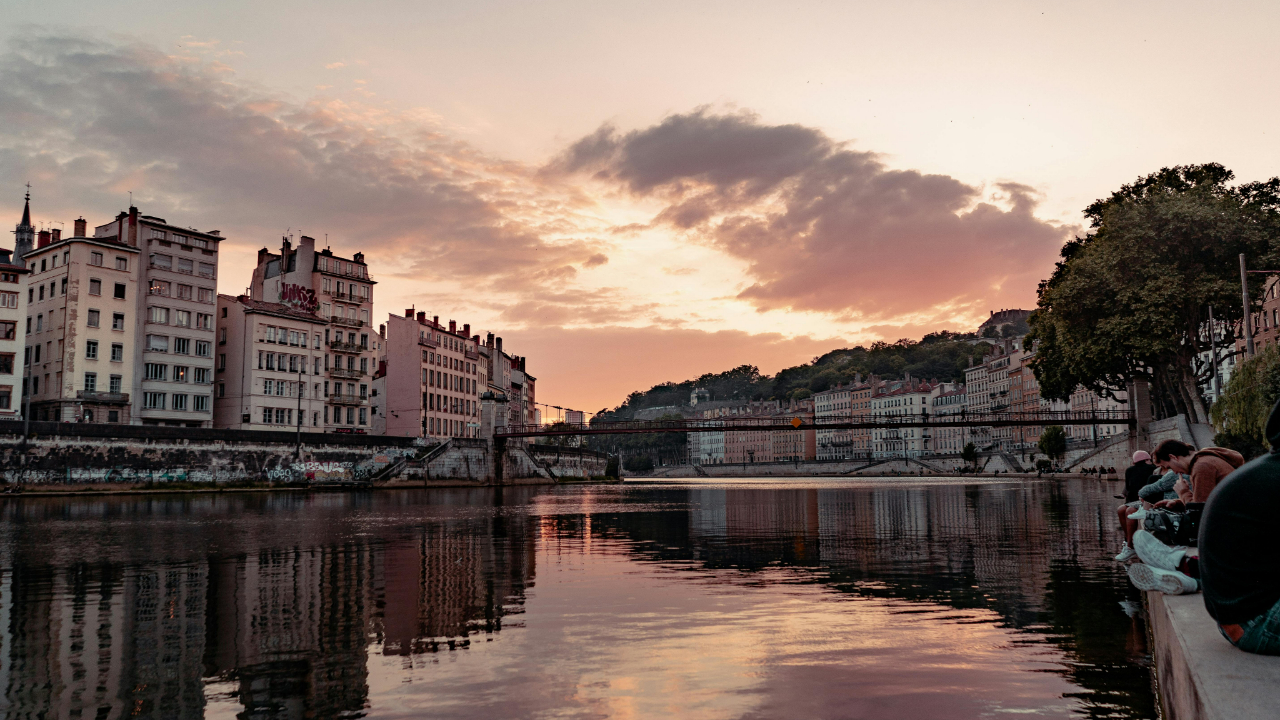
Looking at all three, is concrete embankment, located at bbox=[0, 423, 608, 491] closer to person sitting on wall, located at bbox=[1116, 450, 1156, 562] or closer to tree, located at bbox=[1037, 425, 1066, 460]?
person sitting on wall, located at bbox=[1116, 450, 1156, 562]

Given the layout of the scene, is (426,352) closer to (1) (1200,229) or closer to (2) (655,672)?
(1) (1200,229)

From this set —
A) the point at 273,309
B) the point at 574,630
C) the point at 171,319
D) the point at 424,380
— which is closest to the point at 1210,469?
the point at 574,630

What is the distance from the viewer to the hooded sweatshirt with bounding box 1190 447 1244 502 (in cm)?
969

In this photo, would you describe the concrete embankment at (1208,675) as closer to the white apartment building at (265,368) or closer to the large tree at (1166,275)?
the large tree at (1166,275)

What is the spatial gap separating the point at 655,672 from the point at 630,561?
1140 centimetres

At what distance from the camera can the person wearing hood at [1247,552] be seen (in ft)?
18.6

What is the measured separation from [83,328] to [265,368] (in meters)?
17.2

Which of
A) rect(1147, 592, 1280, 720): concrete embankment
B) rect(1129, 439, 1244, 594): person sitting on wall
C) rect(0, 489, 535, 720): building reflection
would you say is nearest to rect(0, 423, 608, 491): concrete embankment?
rect(0, 489, 535, 720): building reflection

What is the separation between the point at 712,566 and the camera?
19750 millimetres

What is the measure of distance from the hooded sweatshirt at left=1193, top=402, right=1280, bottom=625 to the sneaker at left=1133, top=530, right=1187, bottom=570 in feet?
11.6

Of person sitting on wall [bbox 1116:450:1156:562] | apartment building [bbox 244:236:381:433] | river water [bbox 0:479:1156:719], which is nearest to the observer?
river water [bbox 0:479:1156:719]

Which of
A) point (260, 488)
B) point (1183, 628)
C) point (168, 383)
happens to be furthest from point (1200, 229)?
point (168, 383)

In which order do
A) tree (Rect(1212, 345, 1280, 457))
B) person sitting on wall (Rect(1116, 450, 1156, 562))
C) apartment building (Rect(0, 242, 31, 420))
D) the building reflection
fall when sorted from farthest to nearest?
apartment building (Rect(0, 242, 31, 420))
tree (Rect(1212, 345, 1280, 457))
person sitting on wall (Rect(1116, 450, 1156, 562))
the building reflection

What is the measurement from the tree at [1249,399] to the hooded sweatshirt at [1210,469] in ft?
128
